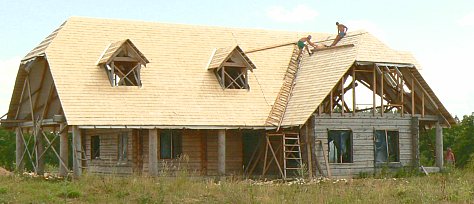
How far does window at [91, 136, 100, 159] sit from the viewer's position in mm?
39750

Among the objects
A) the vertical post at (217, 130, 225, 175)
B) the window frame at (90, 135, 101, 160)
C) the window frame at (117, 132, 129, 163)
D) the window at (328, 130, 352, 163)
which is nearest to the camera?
the vertical post at (217, 130, 225, 175)

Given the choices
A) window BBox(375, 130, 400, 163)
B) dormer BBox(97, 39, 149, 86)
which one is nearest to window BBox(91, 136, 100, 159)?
dormer BBox(97, 39, 149, 86)

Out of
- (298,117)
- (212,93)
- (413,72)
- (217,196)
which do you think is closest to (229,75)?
(212,93)

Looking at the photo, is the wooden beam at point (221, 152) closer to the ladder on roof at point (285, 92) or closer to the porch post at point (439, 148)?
the ladder on roof at point (285, 92)

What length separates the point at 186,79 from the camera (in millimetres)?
37844

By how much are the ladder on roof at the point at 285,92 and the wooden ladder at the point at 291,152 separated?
81cm

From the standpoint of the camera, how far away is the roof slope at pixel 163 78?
34531 millimetres

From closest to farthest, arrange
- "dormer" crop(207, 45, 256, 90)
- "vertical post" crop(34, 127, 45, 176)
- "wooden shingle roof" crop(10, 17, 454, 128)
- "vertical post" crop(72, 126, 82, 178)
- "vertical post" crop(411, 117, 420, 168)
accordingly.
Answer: "vertical post" crop(72, 126, 82, 178)
"wooden shingle roof" crop(10, 17, 454, 128)
"vertical post" crop(411, 117, 420, 168)
"vertical post" crop(34, 127, 45, 176)
"dormer" crop(207, 45, 256, 90)

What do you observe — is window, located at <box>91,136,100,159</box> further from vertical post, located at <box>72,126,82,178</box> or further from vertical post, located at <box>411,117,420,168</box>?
vertical post, located at <box>411,117,420,168</box>

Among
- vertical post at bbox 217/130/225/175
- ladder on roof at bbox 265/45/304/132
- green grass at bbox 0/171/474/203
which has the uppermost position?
ladder on roof at bbox 265/45/304/132

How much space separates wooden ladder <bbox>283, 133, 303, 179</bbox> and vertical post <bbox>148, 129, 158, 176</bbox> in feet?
16.8

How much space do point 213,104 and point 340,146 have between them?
5446 mm

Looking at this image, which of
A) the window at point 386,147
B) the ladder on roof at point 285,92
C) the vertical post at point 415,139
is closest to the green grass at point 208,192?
the window at point 386,147

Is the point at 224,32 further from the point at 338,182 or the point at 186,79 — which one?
the point at 338,182
